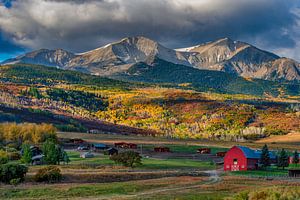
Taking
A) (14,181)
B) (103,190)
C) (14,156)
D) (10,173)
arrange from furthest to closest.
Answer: (14,156) < (10,173) < (14,181) < (103,190)

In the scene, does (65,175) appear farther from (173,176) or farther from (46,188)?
(173,176)

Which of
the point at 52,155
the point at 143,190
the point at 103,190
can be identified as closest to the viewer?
the point at 103,190

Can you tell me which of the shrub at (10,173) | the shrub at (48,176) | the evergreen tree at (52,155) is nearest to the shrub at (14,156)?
the evergreen tree at (52,155)

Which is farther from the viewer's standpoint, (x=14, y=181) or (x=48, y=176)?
(x=48, y=176)

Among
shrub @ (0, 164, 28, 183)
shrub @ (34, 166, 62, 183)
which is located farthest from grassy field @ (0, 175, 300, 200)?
shrub @ (34, 166, 62, 183)

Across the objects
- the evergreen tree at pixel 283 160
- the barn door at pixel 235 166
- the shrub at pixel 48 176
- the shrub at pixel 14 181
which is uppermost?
the evergreen tree at pixel 283 160

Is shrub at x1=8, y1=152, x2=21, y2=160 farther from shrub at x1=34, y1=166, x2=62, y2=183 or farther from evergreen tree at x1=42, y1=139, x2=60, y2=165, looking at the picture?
shrub at x1=34, y1=166, x2=62, y2=183

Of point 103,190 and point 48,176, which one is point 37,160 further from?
point 103,190

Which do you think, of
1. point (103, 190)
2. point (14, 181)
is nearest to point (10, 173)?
point (14, 181)

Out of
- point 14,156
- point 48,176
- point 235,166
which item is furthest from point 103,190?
point 14,156

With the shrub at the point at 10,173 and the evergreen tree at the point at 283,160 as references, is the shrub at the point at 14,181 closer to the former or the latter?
the shrub at the point at 10,173

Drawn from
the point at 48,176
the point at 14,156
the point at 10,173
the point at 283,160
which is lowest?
the point at 48,176

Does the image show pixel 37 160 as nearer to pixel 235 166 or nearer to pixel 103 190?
pixel 235 166

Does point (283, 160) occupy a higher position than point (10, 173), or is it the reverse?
point (283, 160)
